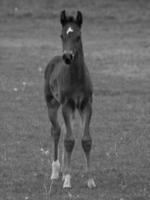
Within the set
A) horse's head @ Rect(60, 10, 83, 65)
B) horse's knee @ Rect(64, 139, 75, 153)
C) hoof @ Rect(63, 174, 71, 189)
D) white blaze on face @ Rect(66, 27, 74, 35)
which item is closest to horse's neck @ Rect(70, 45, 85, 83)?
horse's head @ Rect(60, 10, 83, 65)

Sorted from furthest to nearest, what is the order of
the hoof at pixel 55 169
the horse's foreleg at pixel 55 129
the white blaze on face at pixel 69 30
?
the horse's foreleg at pixel 55 129, the hoof at pixel 55 169, the white blaze on face at pixel 69 30

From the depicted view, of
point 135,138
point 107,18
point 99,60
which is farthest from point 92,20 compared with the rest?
point 135,138

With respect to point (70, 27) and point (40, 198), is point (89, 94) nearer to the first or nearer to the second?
point (70, 27)

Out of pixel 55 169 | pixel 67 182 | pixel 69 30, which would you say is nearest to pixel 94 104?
pixel 55 169

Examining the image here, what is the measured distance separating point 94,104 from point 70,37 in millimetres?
6475

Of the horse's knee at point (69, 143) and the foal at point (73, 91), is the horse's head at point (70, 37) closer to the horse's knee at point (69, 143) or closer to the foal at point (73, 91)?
the foal at point (73, 91)

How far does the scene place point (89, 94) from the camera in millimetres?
9594

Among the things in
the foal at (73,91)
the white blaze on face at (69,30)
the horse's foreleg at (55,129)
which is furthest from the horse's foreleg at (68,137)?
the white blaze on face at (69,30)

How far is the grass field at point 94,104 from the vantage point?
968 centimetres

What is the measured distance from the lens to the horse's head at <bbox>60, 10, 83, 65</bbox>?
29.6ft

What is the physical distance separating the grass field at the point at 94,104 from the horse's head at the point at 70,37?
1.63 meters

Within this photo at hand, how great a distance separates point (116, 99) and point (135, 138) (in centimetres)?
373

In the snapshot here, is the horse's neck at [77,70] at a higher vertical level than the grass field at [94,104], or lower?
higher

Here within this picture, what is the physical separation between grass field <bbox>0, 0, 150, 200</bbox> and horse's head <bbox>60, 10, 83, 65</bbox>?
163cm
